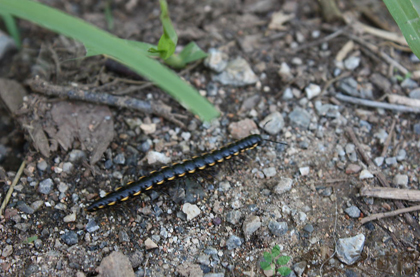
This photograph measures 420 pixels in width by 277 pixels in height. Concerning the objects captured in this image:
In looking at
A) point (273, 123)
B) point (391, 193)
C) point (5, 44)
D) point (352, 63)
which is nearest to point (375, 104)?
point (352, 63)

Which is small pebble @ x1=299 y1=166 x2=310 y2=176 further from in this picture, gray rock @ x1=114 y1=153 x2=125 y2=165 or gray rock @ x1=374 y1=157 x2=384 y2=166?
gray rock @ x1=114 y1=153 x2=125 y2=165

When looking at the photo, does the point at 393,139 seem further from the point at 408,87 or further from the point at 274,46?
the point at 274,46

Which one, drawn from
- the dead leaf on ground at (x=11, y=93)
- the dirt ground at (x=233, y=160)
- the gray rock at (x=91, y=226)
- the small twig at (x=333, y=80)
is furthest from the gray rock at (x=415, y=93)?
the dead leaf on ground at (x=11, y=93)

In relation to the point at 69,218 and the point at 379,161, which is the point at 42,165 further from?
the point at 379,161

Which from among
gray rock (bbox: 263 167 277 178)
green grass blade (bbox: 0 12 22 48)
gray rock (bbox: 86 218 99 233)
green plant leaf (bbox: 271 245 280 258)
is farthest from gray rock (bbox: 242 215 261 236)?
green grass blade (bbox: 0 12 22 48)

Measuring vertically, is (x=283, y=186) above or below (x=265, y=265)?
above

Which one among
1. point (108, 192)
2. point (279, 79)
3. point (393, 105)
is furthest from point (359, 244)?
point (108, 192)
